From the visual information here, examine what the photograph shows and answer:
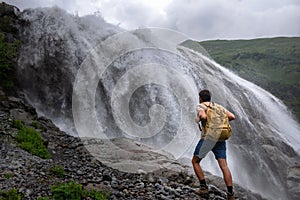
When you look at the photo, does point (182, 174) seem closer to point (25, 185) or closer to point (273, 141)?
point (25, 185)

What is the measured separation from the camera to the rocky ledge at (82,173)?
8.51m

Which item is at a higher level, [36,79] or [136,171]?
[36,79]

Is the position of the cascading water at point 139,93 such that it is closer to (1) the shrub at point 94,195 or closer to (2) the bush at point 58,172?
(2) the bush at point 58,172

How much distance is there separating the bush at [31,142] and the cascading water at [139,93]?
4.71m

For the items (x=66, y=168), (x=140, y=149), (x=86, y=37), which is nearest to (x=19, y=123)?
(x=66, y=168)

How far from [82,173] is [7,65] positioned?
10005 millimetres

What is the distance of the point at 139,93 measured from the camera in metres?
19.3

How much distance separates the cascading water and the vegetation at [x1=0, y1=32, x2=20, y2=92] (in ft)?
2.74

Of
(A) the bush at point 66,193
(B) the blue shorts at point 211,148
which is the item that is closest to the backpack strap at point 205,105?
(B) the blue shorts at point 211,148

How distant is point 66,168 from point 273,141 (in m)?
16.6

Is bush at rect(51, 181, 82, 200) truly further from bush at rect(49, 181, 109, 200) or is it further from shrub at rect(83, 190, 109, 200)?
shrub at rect(83, 190, 109, 200)

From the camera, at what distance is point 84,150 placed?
12.9 m

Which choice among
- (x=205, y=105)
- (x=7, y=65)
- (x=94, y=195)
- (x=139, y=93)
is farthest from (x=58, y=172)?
(x=139, y=93)

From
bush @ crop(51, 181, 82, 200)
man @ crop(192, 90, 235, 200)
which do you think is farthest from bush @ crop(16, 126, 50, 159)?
man @ crop(192, 90, 235, 200)
